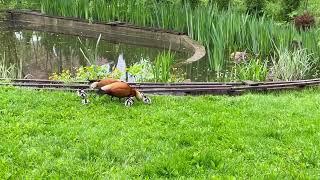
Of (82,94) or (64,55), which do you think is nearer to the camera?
(82,94)

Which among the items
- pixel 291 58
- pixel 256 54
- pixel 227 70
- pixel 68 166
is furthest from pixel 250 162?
pixel 256 54

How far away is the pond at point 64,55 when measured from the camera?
10498 mm

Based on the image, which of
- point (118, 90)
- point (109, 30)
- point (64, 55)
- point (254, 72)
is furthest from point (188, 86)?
point (109, 30)

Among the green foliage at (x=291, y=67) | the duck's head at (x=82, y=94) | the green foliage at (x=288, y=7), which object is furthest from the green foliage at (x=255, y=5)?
the duck's head at (x=82, y=94)

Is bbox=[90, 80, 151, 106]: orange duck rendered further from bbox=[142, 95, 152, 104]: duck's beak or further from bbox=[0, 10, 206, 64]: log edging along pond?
bbox=[0, 10, 206, 64]: log edging along pond

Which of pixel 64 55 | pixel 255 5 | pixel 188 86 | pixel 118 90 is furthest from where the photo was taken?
pixel 255 5

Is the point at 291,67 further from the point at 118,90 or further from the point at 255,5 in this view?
the point at 255,5

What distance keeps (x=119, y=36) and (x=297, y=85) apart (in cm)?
733

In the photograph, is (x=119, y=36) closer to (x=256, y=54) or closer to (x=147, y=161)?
(x=256, y=54)

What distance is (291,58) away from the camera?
8922mm

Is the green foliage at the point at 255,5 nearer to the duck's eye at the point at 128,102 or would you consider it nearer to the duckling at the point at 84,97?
the duck's eye at the point at 128,102

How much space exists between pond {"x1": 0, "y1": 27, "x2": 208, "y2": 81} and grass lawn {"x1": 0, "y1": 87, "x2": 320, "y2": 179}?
11.6ft

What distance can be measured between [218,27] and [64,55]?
4.45m

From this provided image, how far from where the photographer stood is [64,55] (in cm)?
1278
